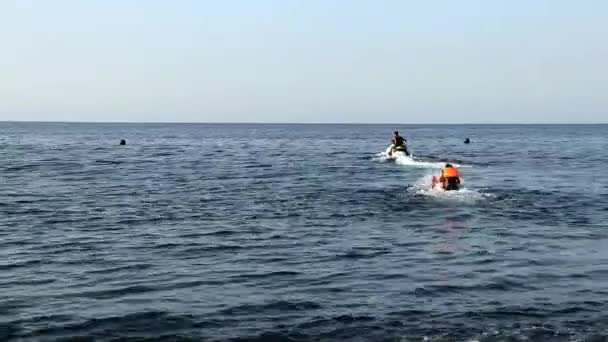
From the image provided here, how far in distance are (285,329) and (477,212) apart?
15362mm

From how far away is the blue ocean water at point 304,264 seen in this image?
1209 cm

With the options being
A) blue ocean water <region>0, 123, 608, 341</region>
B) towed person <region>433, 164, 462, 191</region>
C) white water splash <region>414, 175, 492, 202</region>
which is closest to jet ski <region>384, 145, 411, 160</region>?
blue ocean water <region>0, 123, 608, 341</region>

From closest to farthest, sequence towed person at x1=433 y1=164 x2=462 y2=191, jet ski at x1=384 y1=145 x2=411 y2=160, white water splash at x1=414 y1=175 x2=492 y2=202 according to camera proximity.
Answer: white water splash at x1=414 y1=175 x2=492 y2=202, towed person at x1=433 y1=164 x2=462 y2=191, jet ski at x1=384 y1=145 x2=411 y2=160

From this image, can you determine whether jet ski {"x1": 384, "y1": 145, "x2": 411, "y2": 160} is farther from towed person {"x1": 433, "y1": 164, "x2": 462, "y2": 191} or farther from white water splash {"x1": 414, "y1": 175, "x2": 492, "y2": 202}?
towed person {"x1": 433, "y1": 164, "x2": 462, "y2": 191}

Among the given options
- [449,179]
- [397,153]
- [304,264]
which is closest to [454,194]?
[449,179]

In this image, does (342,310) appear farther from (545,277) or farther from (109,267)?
(109,267)

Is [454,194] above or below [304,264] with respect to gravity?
above

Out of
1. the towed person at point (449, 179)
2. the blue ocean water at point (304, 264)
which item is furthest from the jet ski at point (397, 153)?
the towed person at point (449, 179)

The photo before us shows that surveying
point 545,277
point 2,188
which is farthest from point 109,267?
point 2,188

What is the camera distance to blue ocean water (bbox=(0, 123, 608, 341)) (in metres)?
12.1

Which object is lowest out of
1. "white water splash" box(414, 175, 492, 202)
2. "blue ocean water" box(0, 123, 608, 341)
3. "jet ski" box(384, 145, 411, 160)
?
"blue ocean water" box(0, 123, 608, 341)

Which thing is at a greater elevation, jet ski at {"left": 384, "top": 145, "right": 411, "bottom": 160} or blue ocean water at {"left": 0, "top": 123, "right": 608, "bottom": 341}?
jet ski at {"left": 384, "top": 145, "right": 411, "bottom": 160}

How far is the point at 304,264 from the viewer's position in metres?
17.1

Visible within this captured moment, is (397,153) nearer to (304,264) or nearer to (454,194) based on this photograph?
(454,194)
